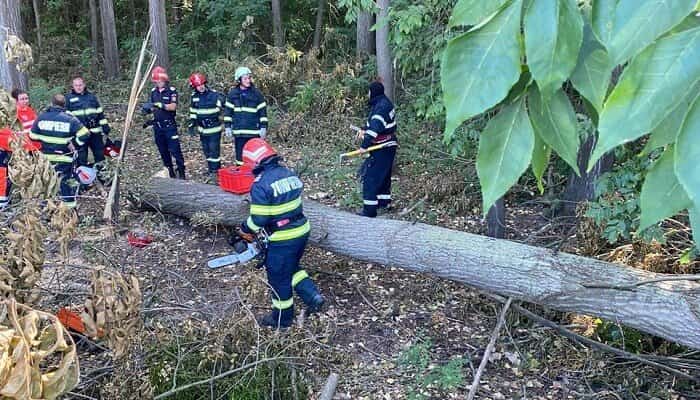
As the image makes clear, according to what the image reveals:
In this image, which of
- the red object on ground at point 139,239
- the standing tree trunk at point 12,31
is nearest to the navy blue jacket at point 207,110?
the red object on ground at point 139,239

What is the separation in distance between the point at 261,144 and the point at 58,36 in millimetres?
15442

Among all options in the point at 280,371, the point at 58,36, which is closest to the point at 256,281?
the point at 280,371

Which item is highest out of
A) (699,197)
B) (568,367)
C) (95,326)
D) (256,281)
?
(699,197)

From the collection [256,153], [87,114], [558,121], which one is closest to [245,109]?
[87,114]

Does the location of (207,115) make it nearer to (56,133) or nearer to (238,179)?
(56,133)

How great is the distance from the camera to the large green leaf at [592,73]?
0.80 meters

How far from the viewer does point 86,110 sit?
841cm

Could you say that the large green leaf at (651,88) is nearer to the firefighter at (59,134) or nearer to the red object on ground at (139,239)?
the red object on ground at (139,239)

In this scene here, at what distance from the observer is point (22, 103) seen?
754 centimetres

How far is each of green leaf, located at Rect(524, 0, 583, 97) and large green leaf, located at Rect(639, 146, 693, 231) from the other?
177 mm

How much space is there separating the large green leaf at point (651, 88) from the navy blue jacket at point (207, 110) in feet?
28.0

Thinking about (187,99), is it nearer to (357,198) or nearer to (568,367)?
(357,198)

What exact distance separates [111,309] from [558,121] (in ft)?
8.70

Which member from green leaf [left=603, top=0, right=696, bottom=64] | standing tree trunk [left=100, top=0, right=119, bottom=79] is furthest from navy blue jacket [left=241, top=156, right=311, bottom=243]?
standing tree trunk [left=100, top=0, right=119, bottom=79]
